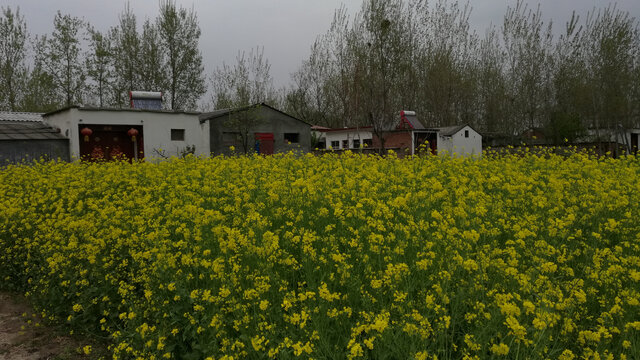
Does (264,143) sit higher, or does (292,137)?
(292,137)

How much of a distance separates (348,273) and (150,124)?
2224 centimetres

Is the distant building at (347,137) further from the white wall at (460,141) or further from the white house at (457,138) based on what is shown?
the white wall at (460,141)

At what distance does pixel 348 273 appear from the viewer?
3.00 metres

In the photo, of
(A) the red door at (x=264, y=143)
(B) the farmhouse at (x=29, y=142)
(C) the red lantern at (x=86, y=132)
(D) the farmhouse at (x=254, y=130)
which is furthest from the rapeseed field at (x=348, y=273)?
(A) the red door at (x=264, y=143)

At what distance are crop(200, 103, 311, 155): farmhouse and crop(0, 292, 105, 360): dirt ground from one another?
1942 centimetres

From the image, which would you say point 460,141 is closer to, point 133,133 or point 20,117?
point 133,133

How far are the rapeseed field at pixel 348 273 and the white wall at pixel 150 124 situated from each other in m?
15.4

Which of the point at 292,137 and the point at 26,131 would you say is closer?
the point at 26,131

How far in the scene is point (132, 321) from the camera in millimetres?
3484

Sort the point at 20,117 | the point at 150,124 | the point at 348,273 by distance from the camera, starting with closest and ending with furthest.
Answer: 1. the point at 348,273
2. the point at 150,124
3. the point at 20,117

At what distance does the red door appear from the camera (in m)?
26.6

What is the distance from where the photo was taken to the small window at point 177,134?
2384cm

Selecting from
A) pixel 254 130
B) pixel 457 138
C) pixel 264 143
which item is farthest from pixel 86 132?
pixel 457 138

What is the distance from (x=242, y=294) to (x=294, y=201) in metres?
1.99
